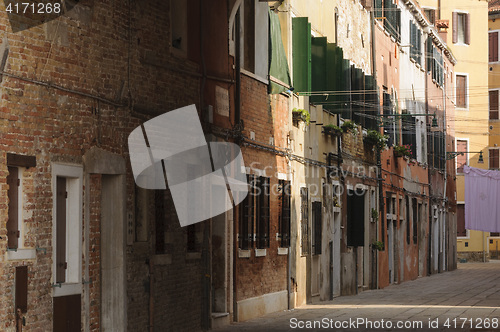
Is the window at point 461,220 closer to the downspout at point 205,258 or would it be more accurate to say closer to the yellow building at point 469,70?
the yellow building at point 469,70

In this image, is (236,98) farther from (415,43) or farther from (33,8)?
(415,43)

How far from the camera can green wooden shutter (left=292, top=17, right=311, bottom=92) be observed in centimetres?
2100

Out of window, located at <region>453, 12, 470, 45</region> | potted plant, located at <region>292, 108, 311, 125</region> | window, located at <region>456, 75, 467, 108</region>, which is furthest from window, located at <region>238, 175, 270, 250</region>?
window, located at <region>453, 12, 470, 45</region>

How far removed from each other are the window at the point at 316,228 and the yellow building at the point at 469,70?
31341 millimetres

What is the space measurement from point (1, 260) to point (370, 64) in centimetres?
2088

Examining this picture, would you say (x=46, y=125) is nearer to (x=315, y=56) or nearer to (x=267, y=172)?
(x=267, y=172)

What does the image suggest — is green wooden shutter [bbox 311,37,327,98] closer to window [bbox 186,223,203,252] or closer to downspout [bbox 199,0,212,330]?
downspout [bbox 199,0,212,330]

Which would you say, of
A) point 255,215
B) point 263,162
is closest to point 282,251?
point 255,215

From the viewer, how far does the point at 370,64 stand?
1161 inches

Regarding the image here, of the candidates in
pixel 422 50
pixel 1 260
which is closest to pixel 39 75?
pixel 1 260

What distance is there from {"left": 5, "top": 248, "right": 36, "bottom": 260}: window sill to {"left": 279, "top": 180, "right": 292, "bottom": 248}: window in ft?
32.9

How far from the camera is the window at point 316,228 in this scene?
22438mm

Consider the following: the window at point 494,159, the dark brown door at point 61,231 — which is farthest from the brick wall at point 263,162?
the window at point 494,159

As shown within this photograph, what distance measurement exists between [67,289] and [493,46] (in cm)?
4691
